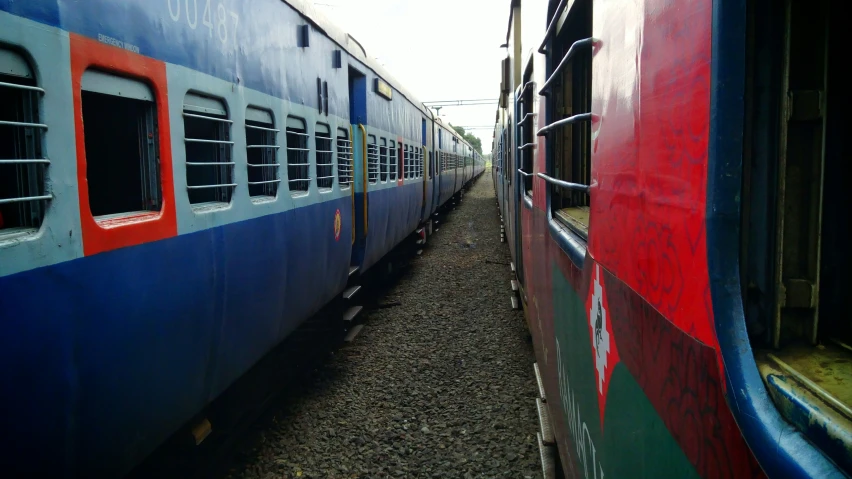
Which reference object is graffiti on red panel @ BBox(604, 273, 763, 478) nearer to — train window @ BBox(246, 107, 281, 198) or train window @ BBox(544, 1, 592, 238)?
train window @ BBox(544, 1, 592, 238)

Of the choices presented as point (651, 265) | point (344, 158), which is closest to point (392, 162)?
point (344, 158)

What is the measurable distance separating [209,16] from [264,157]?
107cm

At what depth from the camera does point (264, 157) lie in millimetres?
4141

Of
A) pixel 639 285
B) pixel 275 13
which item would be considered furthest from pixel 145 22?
pixel 639 285

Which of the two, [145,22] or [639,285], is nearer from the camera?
[639,285]

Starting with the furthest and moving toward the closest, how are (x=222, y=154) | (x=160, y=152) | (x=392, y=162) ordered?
(x=392, y=162) → (x=222, y=154) → (x=160, y=152)

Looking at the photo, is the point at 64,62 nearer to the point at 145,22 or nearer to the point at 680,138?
the point at 145,22

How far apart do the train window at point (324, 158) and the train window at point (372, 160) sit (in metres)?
1.90

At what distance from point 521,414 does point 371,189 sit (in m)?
3.80

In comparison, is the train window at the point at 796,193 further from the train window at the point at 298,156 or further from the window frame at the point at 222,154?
the train window at the point at 298,156

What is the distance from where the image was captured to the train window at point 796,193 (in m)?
0.90

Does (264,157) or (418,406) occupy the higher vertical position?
(264,157)

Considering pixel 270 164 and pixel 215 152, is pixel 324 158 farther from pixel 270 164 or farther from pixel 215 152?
pixel 215 152

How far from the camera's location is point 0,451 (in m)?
1.96
